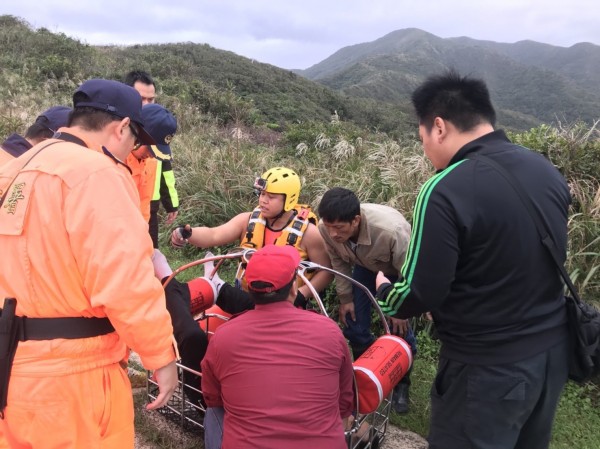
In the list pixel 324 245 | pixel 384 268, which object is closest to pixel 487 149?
pixel 384 268

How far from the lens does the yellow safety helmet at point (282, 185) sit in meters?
3.88

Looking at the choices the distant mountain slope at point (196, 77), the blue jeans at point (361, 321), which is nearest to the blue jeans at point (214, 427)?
the blue jeans at point (361, 321)

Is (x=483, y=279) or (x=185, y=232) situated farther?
(x=185, y=232)

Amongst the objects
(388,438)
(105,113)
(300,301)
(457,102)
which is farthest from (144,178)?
(457,102)

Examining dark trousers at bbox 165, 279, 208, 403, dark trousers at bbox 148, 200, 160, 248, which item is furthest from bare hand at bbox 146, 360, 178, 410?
dark trousers at bbox 148, 200, 160, 248

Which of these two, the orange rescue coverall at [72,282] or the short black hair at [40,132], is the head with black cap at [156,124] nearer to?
the short black hair at [40,132]

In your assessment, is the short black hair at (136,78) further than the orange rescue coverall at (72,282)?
Yes

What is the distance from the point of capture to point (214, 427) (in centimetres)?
254

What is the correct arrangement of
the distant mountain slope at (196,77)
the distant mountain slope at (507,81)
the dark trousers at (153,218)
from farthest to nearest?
the distant mountain slope at (507,81) < the distant mountain slope at (196,77) < the dark trousers at (153,218)

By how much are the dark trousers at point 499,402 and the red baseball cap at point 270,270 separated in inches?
33.4

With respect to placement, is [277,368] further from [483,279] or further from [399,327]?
[399,327]

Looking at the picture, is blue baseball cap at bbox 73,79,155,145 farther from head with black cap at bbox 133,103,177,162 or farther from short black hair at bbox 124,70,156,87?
short black hair at bbox 124,70,156,87

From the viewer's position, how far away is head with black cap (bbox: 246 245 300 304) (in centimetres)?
219

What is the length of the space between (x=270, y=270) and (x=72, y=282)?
842mm
